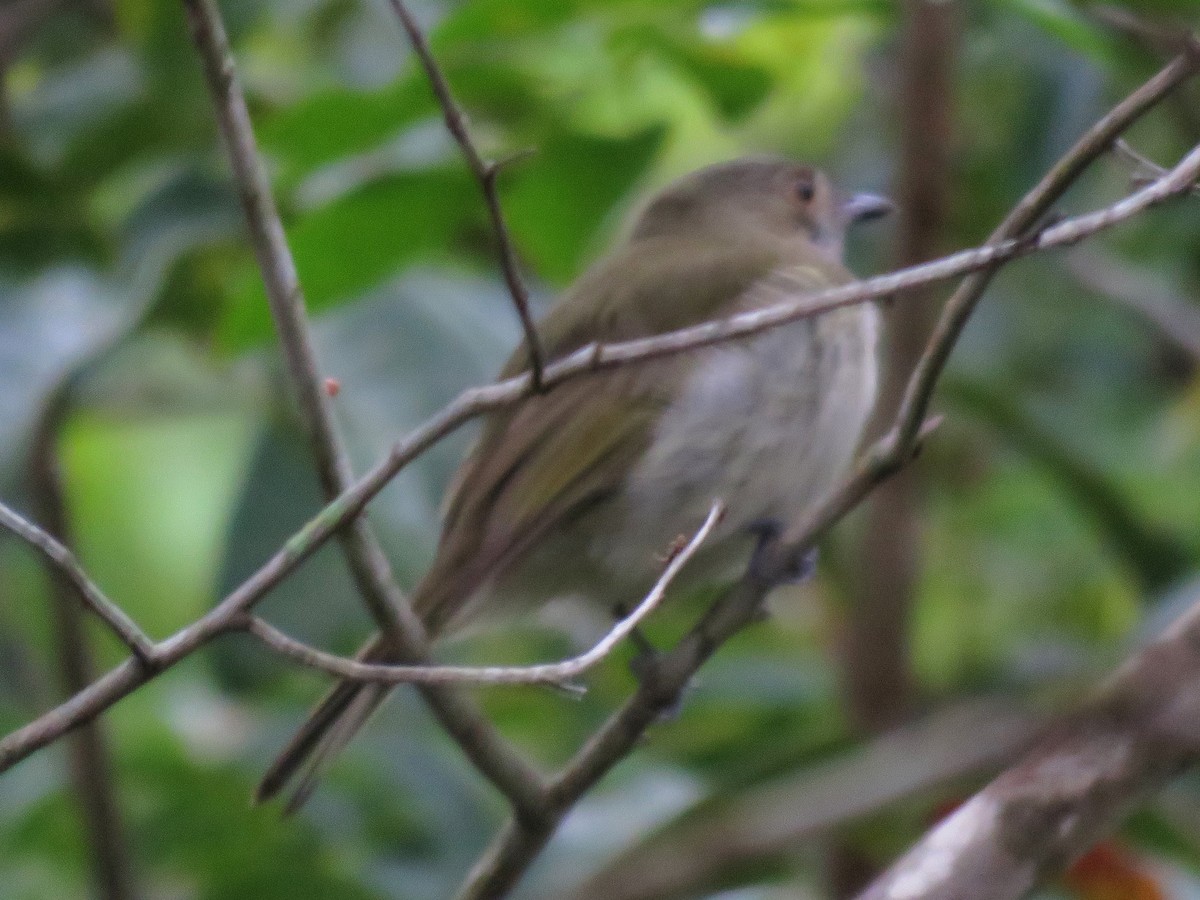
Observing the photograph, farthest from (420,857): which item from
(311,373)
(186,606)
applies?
(311,373)

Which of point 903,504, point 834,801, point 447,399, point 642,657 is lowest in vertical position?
point 903,504

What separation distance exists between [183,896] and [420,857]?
590 millimetres

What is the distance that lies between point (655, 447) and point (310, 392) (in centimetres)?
122

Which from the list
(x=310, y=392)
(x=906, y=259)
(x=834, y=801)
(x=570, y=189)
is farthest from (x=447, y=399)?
A: (x=834, y=801)

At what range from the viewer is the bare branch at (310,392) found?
7.32ft

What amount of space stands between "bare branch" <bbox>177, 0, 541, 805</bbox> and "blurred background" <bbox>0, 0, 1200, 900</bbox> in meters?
0.41

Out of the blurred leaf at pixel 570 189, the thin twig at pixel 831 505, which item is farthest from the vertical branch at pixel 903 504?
the thin twig at pixel 831 505

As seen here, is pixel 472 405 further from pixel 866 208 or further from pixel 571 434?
pixel 866 208

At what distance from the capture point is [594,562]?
365 cm

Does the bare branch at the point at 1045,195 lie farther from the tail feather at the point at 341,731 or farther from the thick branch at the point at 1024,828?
the tail feather at the point at 341,731

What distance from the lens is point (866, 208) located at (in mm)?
4535

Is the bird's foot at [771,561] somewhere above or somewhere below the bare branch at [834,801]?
below

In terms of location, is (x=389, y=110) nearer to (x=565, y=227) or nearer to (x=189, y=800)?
(x=565, y=227)

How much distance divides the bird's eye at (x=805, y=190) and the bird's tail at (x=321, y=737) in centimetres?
194
